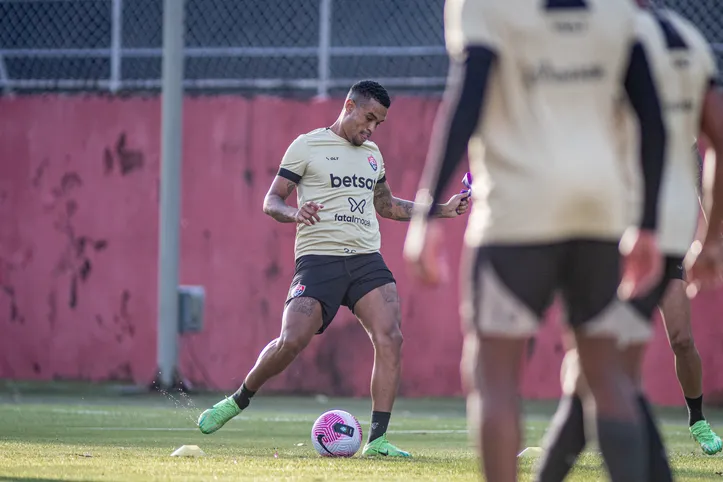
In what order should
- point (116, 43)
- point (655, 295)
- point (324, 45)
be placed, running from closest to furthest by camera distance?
1. point (655, 295)
2. point (324, 45)
3. point (116, 43)

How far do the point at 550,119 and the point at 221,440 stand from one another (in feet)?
18.5

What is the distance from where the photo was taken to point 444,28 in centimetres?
1458

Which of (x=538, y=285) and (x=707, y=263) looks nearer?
(x=538, y=285)

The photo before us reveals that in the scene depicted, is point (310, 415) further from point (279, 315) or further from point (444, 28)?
point (444, 28)

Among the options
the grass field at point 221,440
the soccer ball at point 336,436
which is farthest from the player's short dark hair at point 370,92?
the grass field at point 221,440

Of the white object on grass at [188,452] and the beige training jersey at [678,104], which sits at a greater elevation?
the beige training jersey at [678,104]

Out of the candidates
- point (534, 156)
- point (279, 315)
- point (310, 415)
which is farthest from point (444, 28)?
point (534, 156)

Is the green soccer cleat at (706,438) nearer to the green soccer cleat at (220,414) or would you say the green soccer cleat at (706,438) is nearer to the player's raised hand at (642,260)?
the green soccer cleat at (220,414)

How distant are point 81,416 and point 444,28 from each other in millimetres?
5600

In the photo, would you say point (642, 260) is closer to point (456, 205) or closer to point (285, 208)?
point (456, 205)

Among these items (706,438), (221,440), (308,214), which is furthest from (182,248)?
(706,438)

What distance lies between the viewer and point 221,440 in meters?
9.44

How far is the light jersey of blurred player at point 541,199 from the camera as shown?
13.8 ft

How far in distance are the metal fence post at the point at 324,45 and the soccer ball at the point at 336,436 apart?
23.3ft
